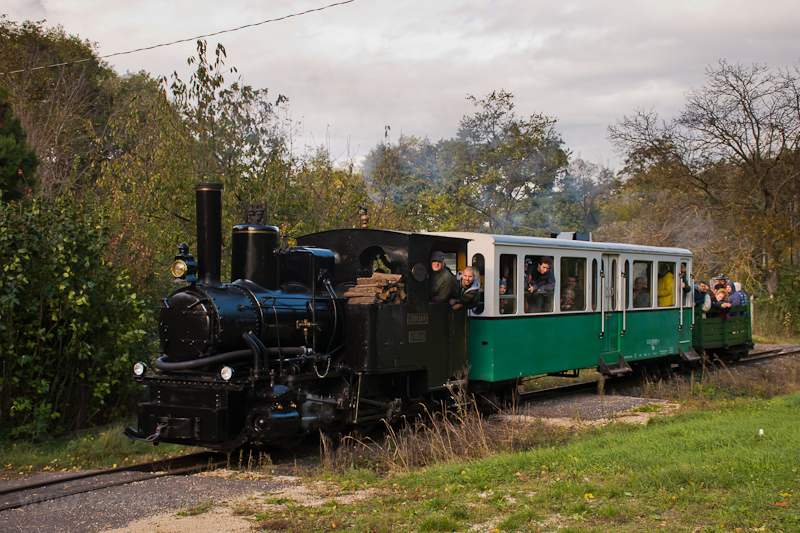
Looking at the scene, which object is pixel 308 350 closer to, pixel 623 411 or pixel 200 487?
pixel 200 487

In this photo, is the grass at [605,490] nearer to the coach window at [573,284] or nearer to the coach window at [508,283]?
the coach window at [508,283]

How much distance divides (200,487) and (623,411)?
609 centimetres

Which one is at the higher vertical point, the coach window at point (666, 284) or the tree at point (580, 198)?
the tree at point (580, 198)

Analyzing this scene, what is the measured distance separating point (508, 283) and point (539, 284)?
2.30ft

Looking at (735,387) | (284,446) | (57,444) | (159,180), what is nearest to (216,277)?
(284,446)

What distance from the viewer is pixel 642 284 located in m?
12.7

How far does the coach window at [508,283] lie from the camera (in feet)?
31.9

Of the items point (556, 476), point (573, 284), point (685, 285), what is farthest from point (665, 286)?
point (556, 476)

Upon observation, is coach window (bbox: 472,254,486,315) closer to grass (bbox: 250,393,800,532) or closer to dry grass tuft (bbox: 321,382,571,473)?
dry grass tuft (bbox: 321,382,571,473)

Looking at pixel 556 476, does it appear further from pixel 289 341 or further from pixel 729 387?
pixel 729 387

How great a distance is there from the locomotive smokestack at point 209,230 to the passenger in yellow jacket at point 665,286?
353 inches

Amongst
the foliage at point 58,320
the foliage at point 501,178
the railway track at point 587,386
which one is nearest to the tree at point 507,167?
the foliage at point 501,178

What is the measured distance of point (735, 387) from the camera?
39.2ft

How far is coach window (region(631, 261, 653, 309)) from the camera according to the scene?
12.5 meters
